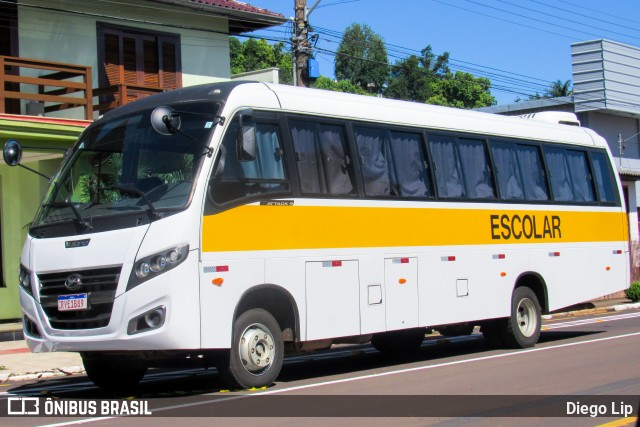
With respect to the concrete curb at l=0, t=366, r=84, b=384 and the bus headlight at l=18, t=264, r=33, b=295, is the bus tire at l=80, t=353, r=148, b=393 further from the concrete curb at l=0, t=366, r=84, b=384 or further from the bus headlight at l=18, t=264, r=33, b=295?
the concrete curb at l=0, t=366, r=84, b=384

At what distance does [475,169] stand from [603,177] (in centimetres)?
383

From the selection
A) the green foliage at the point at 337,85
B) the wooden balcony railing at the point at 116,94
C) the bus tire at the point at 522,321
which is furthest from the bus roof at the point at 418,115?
the green foliage at the point at 337,85

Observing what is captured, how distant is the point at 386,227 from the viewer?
38.4 ft

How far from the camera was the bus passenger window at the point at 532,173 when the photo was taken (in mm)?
14516

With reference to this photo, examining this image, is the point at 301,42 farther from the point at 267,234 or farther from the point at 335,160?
the point at 267,234

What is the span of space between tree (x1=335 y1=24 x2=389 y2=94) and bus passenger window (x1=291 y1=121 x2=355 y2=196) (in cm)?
7248

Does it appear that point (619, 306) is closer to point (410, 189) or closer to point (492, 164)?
point (492, 164)

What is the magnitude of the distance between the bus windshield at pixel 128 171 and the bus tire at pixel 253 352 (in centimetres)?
157

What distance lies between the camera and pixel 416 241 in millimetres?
12195

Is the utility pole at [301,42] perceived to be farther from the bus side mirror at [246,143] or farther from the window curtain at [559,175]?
the bus side mirror at [246,143]

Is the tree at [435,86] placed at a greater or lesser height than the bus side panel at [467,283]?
greater

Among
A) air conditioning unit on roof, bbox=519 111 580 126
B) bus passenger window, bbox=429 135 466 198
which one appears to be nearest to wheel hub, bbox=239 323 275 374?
bus passenger window, bbox=429 135 466 198

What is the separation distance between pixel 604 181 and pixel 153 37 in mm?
11792

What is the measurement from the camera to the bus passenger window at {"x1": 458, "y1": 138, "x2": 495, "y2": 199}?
43.9 ft
